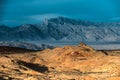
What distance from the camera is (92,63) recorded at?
126 ft

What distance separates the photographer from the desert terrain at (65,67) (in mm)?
30766

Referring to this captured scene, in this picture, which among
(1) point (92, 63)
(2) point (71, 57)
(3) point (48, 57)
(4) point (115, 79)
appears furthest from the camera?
(3) point (48, 57)

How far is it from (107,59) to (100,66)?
1734 millimetres

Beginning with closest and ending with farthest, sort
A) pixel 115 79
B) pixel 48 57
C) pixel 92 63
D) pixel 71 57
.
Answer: pixel 115 79, pixel 92 63, pixel 71 57, pixel 48 57

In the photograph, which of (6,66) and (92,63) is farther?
(92,63)

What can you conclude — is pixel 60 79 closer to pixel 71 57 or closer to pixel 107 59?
pixel 107 59

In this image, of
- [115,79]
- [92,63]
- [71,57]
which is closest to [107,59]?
[92,63]

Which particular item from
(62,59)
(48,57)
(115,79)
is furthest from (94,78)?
(48,57)

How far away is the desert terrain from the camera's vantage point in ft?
101

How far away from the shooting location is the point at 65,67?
131 feet

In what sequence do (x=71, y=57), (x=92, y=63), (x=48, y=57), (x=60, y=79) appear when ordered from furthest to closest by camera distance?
(x=48, y=57) < (x=71, y=57) < (x=92, y=63) < (x=60, y=79)

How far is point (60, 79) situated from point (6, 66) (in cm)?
802

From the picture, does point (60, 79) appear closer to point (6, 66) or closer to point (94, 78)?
point (94, 78)

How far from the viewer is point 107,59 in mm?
37844
